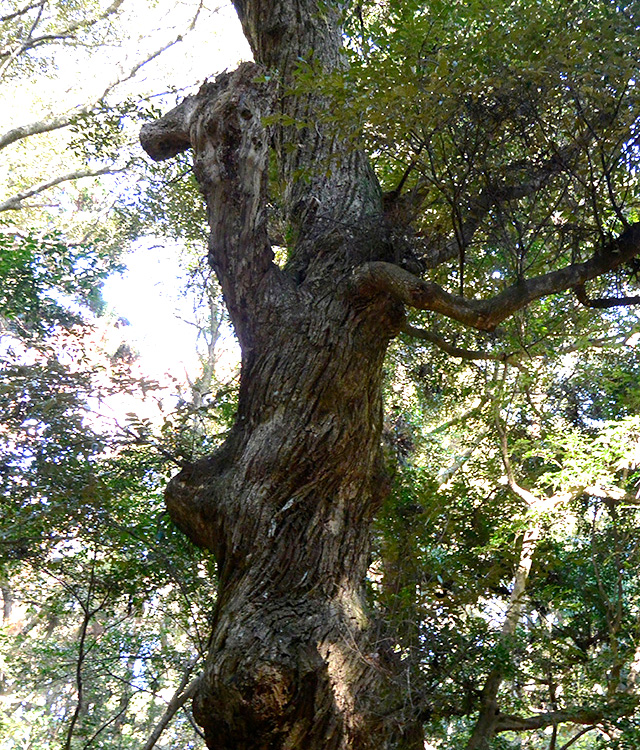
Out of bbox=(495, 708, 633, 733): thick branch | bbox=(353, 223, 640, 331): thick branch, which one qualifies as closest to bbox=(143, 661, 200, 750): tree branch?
bbox=(495, 708, 633, 733): thick branch

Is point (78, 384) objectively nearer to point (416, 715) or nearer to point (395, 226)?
point (395, 226)

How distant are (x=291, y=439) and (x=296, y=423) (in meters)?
0.09

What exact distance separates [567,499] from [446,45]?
119 inches

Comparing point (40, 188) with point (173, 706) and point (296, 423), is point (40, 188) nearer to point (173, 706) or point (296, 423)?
point (173, 706)

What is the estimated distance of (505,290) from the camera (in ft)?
10.6

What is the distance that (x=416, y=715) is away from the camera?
288 centimetres

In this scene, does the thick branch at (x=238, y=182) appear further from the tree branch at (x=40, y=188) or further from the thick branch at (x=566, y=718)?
the tree branch at (x=40, y=188)

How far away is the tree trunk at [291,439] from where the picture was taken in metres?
2.66

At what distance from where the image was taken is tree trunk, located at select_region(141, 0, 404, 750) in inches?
105

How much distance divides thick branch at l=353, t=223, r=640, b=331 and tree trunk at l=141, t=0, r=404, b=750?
312mm

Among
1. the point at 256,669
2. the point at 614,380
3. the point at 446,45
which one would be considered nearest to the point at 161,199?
the point at 446,45

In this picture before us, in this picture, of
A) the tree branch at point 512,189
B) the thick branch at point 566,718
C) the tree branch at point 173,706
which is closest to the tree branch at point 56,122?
the tree branch at point 512,189

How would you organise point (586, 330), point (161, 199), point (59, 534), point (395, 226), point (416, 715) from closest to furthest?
1. point (416, 715)
2. point (395, 226)
3. point (59, 534)
4. point (586, 330)
5. point (161, 199)

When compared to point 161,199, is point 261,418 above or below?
below
